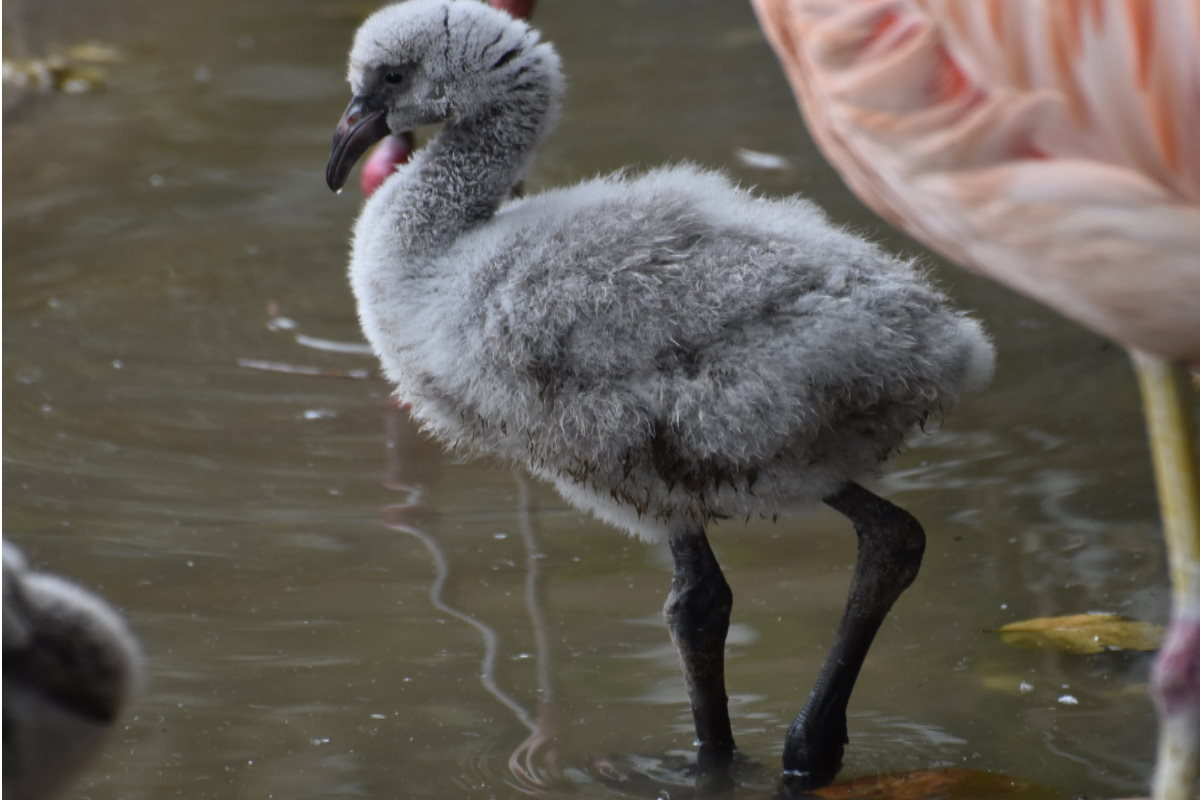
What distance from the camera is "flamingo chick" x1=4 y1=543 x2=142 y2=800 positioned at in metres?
1.54

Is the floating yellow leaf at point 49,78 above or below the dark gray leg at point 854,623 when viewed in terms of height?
below

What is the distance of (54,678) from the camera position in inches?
61.9

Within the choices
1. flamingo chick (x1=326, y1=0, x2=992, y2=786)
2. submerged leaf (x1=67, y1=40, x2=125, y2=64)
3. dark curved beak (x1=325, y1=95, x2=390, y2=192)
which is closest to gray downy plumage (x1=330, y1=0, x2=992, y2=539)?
flamingo chick (x1=326, y1=0, x2=992, y2=786)

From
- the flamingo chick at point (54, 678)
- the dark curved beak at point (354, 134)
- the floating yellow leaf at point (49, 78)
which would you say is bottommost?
the floating yellow leaf at point (49, 78)

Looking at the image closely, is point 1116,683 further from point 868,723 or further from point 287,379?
point 287,379

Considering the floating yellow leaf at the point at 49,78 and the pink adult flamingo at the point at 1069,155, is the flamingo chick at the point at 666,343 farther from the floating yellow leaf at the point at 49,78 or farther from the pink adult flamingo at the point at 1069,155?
the floating yellow leaf at the point at 49,78

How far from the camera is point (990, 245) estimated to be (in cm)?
185

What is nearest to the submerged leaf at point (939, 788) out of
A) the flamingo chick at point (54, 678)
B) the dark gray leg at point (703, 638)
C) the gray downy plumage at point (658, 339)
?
the dark gray leg at point (703, 638)

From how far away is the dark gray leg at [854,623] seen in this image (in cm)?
247

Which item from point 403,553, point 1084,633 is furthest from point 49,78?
point 1084,633

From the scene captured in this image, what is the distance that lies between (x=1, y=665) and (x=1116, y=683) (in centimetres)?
183

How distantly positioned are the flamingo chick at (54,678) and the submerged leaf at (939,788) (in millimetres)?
1151

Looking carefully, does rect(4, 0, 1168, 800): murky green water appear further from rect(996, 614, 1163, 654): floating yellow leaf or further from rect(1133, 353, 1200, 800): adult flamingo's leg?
rect(1133, 353, 1200, 800): adult flamingo's leg

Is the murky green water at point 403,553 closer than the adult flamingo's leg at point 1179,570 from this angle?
No
